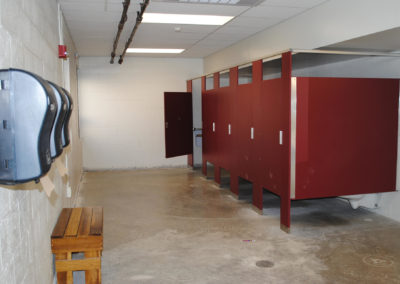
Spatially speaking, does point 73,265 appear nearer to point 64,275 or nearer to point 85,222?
point 64,275

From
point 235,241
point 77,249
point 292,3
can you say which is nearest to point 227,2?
point 292,3

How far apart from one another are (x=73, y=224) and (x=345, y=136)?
315cm

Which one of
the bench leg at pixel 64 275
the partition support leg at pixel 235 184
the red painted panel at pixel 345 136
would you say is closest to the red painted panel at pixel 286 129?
the red painted panel at pixel 345 136

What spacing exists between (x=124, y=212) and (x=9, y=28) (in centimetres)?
376

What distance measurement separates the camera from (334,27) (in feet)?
13.9

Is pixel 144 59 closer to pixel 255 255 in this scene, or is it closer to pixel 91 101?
pixel 91 101

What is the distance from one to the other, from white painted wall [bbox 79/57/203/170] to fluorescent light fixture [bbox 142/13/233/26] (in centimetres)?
350

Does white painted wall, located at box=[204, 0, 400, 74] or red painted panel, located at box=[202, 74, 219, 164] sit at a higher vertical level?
white painted wall, located at box=[204, 0, 400, 74]

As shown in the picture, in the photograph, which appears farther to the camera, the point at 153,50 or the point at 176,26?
the point at 153,50

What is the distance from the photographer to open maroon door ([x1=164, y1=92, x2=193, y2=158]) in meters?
7.89

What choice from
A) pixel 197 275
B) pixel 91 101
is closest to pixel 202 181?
pixel 91 101

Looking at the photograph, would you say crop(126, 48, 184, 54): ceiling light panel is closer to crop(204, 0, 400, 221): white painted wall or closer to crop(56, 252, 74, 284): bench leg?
crop(204, 0, 400, 221): white painted wall

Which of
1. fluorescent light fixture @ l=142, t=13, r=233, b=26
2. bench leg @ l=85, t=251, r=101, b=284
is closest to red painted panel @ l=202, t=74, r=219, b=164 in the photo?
fluorescent light fixture @ l=142, t=13, r=233, b=26

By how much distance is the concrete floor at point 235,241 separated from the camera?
10.8ft
